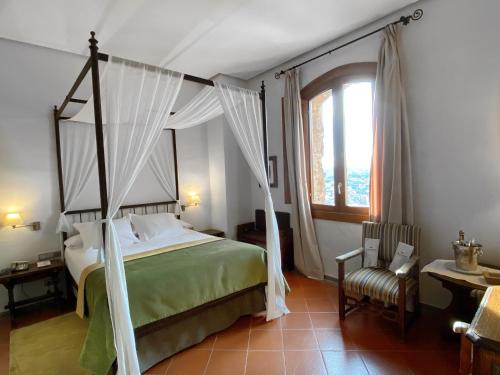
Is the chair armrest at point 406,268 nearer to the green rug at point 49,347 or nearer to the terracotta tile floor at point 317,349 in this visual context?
the terracotta tile floor at point 317,349

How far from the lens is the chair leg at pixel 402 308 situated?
225cm

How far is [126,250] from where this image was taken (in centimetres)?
297

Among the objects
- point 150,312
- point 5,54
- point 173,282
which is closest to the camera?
point 150,312

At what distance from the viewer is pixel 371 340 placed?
92.7 inches

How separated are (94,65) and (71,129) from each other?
187 cm

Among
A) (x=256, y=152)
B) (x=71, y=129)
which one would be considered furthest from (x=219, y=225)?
(x=71, y=129)

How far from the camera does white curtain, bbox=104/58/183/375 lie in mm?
1849

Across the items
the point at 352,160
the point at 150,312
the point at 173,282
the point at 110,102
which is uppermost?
the point at 110,102

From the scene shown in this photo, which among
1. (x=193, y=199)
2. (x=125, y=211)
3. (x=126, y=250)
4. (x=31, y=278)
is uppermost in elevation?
(x=193, y=199)

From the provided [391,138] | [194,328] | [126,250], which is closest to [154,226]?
[126,250]

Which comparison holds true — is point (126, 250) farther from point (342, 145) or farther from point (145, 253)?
point (342, 145)

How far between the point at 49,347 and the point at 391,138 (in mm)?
3714

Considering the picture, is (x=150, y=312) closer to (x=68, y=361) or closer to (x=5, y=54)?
(x=68, y=361)

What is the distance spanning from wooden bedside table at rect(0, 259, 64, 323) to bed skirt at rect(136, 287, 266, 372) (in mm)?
1615
